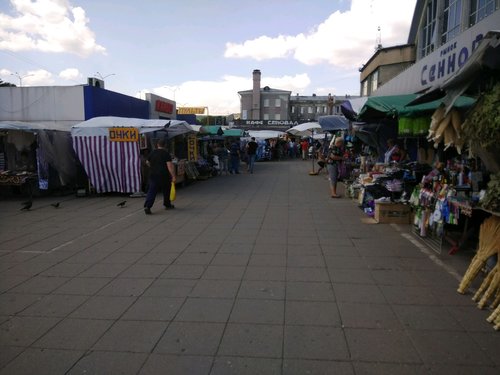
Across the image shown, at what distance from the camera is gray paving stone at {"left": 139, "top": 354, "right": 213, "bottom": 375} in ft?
9.29

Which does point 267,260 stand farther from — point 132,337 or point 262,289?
point 132,337

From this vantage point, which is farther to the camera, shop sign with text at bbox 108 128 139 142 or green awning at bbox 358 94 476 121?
shop sign with text at bbox 108 128 139 142

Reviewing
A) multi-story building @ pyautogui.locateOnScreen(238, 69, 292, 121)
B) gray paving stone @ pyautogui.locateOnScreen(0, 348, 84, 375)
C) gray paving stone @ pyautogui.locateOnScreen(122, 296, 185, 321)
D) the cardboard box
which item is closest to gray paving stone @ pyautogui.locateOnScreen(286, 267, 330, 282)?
gray paving stone @ pyautogui.locateOnScreen(122, 296, 185, 321)

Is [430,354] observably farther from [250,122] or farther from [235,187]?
[250,122]

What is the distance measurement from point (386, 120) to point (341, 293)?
25.6 ft

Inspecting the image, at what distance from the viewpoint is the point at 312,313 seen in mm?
3725

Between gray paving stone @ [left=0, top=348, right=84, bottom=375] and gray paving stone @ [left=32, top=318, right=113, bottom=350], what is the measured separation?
0.08 metres

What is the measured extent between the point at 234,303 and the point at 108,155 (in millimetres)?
8826

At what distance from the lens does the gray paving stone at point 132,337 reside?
316cm

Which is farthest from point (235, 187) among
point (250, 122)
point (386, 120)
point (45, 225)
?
point (250, 122)

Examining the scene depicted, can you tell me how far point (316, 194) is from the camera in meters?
12.0

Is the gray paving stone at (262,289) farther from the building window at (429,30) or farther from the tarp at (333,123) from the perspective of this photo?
the building window at (429,30)

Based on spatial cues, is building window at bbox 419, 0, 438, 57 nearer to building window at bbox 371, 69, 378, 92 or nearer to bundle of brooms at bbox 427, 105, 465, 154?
building window at bbox 371, 69, 378, 92

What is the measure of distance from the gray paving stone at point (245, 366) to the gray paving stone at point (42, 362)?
114 cm
